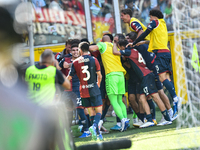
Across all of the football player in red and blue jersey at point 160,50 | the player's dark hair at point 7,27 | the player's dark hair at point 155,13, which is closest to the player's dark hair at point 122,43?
the football player in red and blue jersey at point 160,50

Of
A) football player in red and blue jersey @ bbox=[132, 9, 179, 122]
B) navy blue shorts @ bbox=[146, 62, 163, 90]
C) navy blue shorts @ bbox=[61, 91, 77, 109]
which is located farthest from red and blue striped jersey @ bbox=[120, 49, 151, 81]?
navy blue shorts @ bbox=[61, 91, 77, 109]

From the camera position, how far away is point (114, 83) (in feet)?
15.7

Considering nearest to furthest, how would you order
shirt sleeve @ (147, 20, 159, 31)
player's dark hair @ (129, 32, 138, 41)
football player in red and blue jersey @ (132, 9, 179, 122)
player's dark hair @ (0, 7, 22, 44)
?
player's dark hair @ (0, 7, 22, 44) < shirt sleeve @ (147, 20, 159, 31) < football player in red and blue jersey @ (132, 9, 179, 122) < player's dark hair @ (129, 32, 138, 41)

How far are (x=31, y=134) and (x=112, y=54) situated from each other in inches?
174

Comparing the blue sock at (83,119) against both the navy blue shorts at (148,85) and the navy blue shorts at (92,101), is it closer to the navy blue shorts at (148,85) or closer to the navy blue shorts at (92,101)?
A: the navy blue shorts at (92,101)

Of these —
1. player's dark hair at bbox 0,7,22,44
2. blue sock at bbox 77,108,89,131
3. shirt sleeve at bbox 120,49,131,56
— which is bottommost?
blue sock at bbox 77,108,89,131

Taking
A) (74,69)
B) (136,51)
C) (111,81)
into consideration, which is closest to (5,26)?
(74,69)

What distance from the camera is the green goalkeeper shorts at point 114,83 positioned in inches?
187

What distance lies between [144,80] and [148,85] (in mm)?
117

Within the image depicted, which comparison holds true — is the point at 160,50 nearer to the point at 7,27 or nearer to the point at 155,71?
the point at 155,71

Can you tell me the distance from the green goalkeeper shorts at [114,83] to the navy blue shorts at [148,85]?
15.1 inches

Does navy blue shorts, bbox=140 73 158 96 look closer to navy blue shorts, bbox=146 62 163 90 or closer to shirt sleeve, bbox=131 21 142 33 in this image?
navy blue shorts, bbox=146 62 163 90

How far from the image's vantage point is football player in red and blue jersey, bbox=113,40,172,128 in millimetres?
4832

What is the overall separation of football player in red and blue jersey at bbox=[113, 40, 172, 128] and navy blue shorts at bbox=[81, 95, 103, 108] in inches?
37.0
